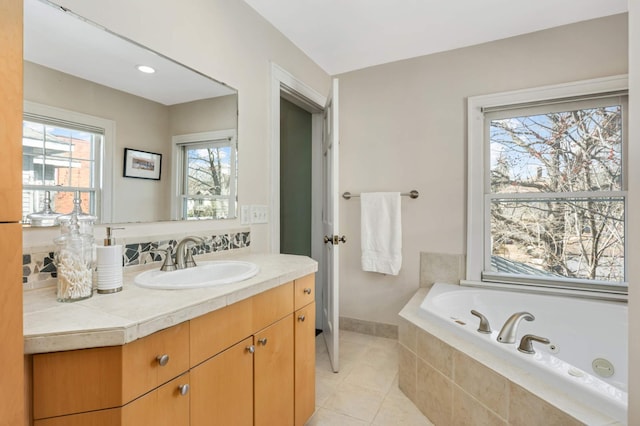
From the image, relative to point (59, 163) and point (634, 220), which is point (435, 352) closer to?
point (634, 220)

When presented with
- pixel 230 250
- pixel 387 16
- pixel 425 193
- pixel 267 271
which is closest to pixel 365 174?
pixel 425 193

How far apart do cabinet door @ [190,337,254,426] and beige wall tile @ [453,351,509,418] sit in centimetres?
96

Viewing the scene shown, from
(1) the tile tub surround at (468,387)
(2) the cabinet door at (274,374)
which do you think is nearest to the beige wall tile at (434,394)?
(1) the tile tub surround at (468,387)

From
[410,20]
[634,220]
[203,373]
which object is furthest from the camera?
[410,20]

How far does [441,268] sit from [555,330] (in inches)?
31.9

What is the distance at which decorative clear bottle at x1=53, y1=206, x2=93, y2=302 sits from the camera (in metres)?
0.90

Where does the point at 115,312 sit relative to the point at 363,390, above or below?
above

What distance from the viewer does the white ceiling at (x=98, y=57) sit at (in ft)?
3.37

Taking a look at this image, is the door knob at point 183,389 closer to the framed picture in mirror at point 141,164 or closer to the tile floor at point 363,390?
the framed picture in mirror at point 141,164

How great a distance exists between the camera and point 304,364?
149 cm

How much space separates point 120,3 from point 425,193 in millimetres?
2237

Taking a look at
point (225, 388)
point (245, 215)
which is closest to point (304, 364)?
point (225, 388)

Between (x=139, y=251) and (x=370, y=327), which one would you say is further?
(x=370, y=327)

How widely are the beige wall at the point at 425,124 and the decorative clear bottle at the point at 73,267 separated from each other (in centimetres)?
219
